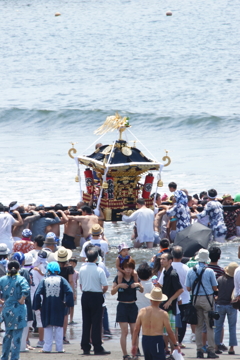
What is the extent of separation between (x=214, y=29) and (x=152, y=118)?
1050 inches

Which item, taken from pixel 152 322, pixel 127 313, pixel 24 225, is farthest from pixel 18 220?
pixel 152 322

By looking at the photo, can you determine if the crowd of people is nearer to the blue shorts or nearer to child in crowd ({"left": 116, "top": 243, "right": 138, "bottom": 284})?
child in crowd ({"left": 116, "top": 243, "right": 138, "bottom": 284})

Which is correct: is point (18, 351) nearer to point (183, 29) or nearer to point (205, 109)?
point (205, 109)

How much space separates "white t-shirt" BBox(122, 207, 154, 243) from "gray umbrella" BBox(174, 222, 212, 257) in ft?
6.06

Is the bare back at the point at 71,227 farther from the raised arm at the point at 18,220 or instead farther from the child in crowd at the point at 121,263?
the child in crowd at the point at 121,263

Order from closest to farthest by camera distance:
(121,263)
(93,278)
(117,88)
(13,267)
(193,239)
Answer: (13,267)
(93,278)
(121,263)
(193,239)
(117,88)

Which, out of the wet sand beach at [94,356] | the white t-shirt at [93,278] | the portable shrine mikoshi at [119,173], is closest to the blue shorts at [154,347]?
the wet sand beach at [94,356]

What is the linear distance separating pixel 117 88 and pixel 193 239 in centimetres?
3484

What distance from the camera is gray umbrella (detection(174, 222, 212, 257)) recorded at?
447 inches

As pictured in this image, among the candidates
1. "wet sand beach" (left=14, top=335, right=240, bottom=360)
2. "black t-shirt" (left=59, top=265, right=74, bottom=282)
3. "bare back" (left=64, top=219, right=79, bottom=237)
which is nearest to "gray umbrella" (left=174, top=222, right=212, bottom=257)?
"wet sand beach" (left=14, top=335, right=240, bottom=360)

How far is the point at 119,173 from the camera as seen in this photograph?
14.2 m

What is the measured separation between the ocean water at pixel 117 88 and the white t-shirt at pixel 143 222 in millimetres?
303

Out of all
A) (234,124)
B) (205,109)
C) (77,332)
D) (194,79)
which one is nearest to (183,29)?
(194,79)

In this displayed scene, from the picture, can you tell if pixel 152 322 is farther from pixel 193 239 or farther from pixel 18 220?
pixel 18 220
